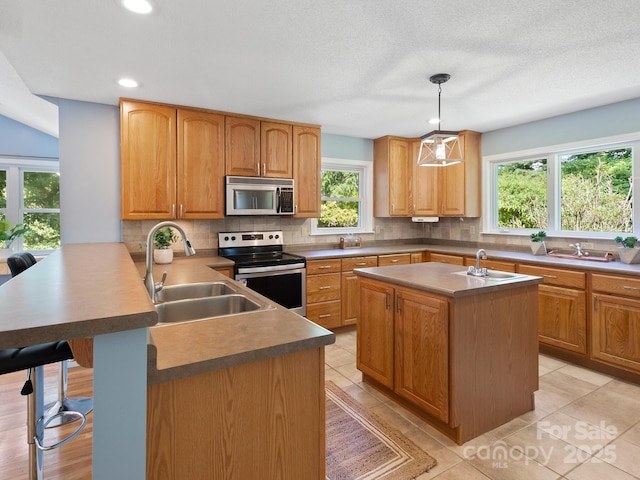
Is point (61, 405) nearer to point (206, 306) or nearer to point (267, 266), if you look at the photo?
point (206, 306)

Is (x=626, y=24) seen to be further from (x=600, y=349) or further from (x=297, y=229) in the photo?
(x=297, y=229)

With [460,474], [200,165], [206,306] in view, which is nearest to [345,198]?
[200,165]

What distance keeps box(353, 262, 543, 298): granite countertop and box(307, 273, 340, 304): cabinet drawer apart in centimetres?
126

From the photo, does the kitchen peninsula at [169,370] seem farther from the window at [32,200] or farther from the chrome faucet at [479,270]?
the window at [32,200]

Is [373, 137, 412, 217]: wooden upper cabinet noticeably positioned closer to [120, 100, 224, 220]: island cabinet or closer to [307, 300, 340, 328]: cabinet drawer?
[307, 300, 340, 328]: cabinet drawer

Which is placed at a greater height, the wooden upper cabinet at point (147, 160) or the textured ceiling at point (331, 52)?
the textured ceiling at point (331, 52)

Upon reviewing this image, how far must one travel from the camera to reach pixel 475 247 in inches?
185

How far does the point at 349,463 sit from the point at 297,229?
2901 millimetres

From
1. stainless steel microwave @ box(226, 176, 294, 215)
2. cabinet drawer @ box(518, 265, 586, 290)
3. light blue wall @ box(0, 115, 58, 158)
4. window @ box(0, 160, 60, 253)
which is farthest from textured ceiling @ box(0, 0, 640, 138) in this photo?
cabinet drawer @ box(518, 265, 586, 290)

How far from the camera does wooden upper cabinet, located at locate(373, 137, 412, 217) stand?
15.6 feet

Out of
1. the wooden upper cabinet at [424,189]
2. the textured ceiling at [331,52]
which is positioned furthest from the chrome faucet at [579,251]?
the wooden upper cabinet at [424,189]

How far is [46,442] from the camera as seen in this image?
6.88 feet

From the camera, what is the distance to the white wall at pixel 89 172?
126 inches

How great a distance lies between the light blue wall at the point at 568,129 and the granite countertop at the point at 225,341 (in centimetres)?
379
